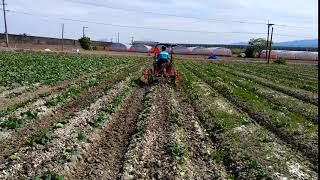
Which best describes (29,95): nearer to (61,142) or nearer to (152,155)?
(61,142)

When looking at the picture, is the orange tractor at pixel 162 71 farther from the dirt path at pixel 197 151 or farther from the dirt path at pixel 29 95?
the dirt path at pixel 197 151

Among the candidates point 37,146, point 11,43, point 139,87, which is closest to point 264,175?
point 37,146

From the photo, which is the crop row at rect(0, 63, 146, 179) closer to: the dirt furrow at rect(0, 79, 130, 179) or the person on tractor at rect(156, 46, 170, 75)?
the dirt furrow at rect(0, 79, 130, 179)

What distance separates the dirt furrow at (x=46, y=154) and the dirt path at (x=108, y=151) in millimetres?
365

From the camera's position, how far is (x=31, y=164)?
349 inches

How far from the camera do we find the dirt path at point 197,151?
8.91m

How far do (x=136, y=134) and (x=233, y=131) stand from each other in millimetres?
2825

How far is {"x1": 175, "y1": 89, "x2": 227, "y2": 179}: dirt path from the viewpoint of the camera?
8.91 metres

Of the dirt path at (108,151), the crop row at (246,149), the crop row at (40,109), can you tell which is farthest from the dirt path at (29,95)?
the crop row at (246,149)

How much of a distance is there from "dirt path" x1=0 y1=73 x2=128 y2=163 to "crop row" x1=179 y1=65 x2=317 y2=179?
4.60 m

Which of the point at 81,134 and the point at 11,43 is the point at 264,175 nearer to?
the point at 81,134

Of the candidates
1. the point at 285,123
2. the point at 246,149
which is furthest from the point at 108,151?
the point at 285,123

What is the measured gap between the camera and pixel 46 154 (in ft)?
31.4

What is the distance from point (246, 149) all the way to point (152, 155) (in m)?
2.37
